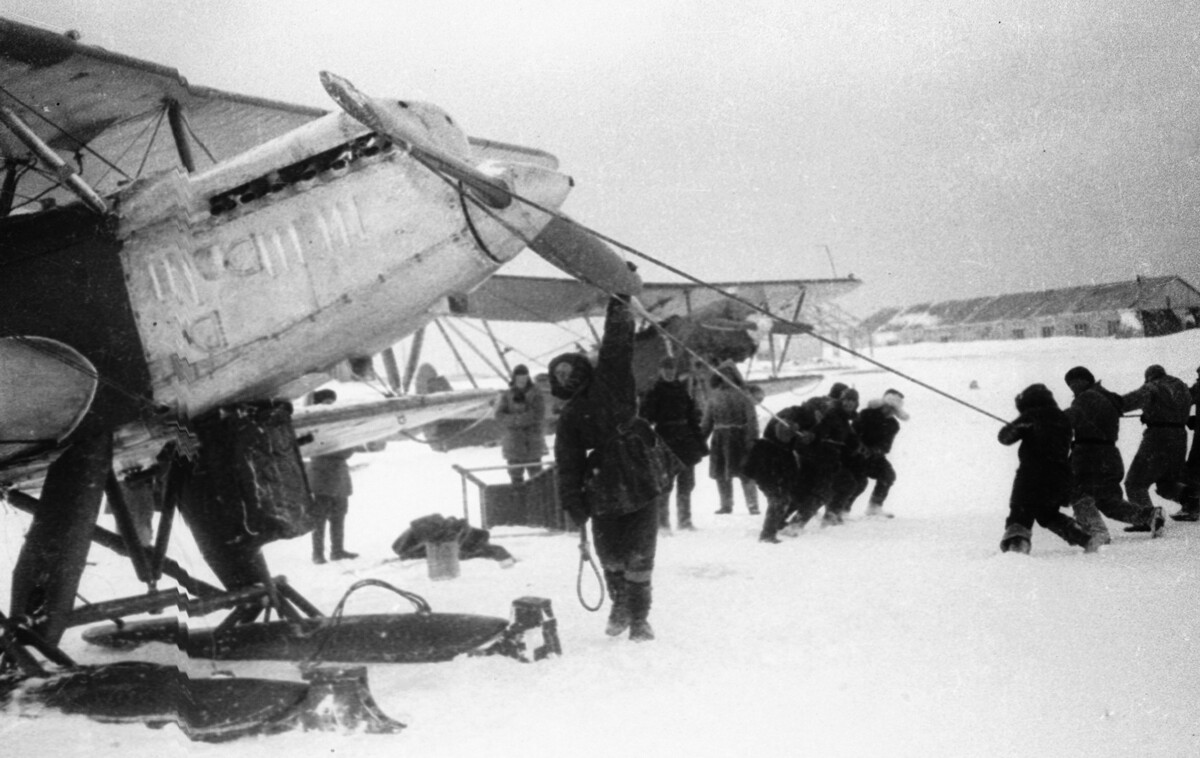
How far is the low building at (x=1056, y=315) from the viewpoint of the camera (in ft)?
41.2

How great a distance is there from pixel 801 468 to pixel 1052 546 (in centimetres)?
225

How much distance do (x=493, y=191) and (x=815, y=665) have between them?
2610 millimetres

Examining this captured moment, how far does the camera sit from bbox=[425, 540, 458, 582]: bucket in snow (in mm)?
6484

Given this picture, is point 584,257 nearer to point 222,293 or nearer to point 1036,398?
point 222,293

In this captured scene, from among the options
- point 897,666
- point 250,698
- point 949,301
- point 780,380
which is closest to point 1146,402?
point 897,666

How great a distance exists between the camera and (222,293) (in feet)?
12.6

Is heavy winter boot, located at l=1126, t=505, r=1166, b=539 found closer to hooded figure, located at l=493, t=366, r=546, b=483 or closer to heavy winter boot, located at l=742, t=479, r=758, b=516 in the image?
heavy winter boot, located at l=742, t=479, r=758, b=516

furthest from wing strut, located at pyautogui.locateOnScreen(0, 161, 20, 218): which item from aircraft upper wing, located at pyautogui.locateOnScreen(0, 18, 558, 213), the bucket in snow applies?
the bucket in snow

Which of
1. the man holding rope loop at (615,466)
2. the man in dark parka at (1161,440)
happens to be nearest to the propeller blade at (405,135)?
the man holding rope loop at (615,466)

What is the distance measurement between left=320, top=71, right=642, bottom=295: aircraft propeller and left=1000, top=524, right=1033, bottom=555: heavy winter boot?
3.52 metres

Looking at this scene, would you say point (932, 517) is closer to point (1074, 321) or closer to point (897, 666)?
point (897, 666)

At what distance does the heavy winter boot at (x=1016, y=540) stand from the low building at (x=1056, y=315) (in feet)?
Answer: 19.7

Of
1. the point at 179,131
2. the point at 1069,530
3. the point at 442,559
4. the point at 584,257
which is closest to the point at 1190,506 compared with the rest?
the point at 1069,530

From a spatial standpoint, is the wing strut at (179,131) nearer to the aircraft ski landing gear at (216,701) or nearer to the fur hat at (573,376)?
the fur hat at (573,376)
